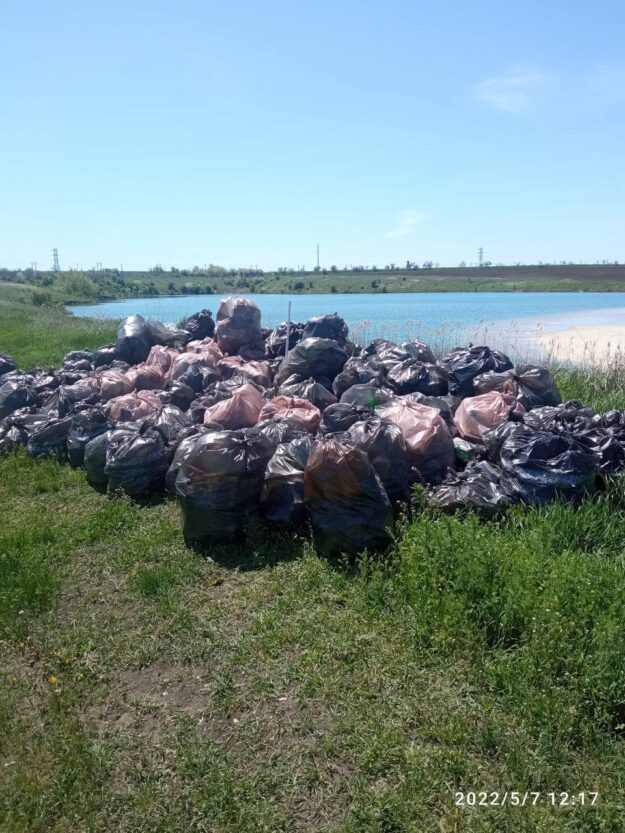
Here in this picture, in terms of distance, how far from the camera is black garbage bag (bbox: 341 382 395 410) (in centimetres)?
557

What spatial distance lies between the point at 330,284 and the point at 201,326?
41891 millimetres

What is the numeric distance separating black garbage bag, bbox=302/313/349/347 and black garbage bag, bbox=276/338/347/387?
2.49 feet

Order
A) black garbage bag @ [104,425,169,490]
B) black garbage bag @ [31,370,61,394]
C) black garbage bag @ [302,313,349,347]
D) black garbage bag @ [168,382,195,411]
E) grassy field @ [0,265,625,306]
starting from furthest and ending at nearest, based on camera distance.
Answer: grassy field @ [0,265,625,306] → black garbage bag @ [31,370,61,394] → black garbage bag @ [302,313,349,347] → black garbage bag @ [168,382,195,411] → black garbage bag @ [104,425,169,490]

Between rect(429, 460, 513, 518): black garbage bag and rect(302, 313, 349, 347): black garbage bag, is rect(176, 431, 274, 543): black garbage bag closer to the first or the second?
rect(429, 460, 513, 518): black garbage bag

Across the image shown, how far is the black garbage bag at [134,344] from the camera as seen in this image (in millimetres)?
8406

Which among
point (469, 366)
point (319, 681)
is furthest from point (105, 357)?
point (319, 681)

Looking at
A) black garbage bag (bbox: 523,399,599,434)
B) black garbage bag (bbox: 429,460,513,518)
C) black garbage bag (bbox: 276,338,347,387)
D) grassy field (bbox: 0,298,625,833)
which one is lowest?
grassy field (bbox: 0,298,625,833)

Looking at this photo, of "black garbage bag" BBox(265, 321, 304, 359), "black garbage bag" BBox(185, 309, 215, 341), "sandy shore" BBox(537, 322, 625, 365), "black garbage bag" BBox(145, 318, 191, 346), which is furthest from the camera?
"sandy shore" BBox(537, 322, 625, 365)

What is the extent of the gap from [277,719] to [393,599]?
946mm

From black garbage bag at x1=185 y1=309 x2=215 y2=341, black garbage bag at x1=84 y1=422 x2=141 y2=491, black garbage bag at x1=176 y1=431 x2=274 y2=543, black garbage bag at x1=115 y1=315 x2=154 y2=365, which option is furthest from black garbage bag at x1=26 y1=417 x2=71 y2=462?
black garbage bag at x1=185 y1=309 x2=215 y2=341

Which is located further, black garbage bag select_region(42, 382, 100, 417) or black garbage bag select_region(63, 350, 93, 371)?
black garbage bag select_region(63, 350, 93, 371)

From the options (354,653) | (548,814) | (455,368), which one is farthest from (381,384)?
(548,814)

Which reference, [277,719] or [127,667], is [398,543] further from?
[127,667]

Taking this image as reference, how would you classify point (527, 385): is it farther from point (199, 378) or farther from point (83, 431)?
point (83, 431)
